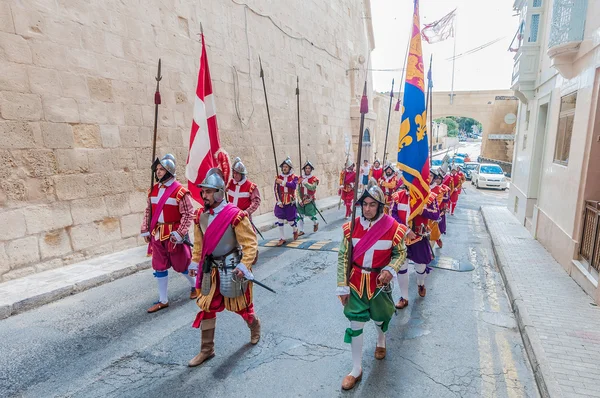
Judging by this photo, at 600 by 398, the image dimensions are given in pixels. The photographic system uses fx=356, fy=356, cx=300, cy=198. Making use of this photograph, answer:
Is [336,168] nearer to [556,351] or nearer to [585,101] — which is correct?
[585,101]

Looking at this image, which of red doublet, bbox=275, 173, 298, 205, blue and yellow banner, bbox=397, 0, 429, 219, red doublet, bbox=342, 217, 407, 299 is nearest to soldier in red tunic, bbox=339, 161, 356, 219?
red doublet, bbox=275, 173, 298, 205

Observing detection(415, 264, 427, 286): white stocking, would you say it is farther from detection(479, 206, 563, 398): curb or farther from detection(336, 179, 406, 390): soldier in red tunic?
detection(336, 179, 406, 390): soldier in red tunic

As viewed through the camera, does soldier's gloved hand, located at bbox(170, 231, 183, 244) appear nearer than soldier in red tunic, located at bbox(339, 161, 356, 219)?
Yes

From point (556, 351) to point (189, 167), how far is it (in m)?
5.24

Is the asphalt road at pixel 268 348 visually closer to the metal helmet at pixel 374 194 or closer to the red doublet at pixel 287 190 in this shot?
the metal helmet at pixel 374 194

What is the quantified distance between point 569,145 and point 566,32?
7.33 feet

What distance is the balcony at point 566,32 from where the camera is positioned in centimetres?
673

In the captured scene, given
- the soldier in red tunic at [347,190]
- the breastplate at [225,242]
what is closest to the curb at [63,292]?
the breastplate at [225,242]

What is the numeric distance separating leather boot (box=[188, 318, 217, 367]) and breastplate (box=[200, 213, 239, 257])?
75 centimetres

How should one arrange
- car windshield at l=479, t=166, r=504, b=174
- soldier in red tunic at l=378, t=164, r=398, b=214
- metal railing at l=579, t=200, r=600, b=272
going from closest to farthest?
metal railing at l=579, t=200, r=600, b=272 → soldier in red tunic at l=378, t=164, r=398, b=214 → car windshield at l=479, t=166, r=504, b=174

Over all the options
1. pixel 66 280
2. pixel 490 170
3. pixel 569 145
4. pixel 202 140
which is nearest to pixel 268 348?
pixel 202 140

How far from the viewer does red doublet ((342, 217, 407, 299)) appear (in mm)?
3422

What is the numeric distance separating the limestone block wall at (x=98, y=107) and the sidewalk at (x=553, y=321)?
293 inches

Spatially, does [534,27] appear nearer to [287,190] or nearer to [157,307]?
[287,190]
